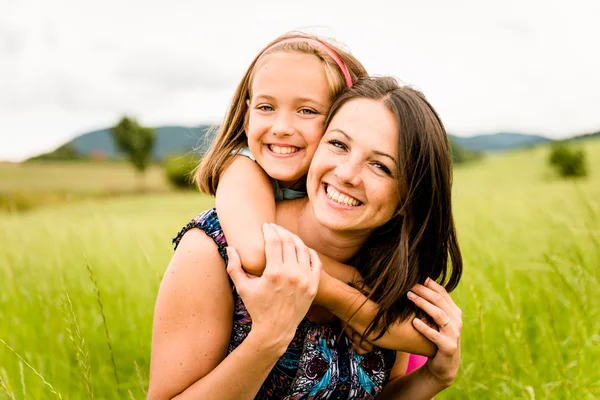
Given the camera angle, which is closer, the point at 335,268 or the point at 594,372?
the point at 335,268

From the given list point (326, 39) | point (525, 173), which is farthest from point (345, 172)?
point (525, 173)

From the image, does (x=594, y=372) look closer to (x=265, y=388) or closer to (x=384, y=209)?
(x=384, y=209)

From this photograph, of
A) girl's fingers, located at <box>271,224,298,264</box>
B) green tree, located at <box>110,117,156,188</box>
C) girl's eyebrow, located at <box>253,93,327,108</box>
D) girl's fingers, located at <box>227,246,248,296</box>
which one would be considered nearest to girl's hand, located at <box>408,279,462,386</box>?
girl's fingers, located at <box>271,224,298,264</box>

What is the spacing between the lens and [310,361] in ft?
6.10

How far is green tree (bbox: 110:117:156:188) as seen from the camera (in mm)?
66062

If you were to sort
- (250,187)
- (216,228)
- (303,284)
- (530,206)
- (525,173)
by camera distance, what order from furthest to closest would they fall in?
(525,173) < (530,206) < (250,187) < (216,228) < (303,284)

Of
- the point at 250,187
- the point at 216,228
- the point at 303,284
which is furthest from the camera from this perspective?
the point at 250,187

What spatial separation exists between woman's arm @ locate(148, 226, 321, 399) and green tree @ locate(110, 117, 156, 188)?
65.3 m

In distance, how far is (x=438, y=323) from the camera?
1.97 metres

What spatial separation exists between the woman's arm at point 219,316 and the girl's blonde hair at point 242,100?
0.51 metres

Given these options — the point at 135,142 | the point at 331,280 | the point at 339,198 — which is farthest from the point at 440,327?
the point at 135,142

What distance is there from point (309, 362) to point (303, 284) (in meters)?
0.41

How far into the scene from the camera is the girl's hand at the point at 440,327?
1951 mm

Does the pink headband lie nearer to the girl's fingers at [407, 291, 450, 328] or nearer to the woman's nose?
the woman's nose
